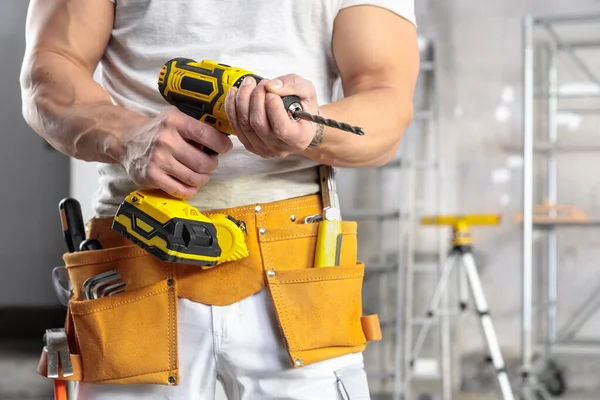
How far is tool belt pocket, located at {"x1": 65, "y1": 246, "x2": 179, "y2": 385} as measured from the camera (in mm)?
898

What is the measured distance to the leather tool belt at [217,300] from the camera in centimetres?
90

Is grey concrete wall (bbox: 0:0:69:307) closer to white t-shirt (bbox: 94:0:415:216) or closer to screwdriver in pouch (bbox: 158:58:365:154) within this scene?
white t-shirt (bbox: 94:0:415:216)

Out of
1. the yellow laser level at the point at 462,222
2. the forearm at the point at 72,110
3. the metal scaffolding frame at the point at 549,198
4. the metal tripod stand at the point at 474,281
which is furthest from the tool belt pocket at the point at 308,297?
the metal scaffolding frame at the point at 549,198

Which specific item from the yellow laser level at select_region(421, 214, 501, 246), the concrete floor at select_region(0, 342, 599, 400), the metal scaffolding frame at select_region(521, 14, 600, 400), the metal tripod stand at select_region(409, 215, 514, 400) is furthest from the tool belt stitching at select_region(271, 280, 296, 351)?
the concrete floor at select_region(0, 342, 599, 400)

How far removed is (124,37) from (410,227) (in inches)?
139

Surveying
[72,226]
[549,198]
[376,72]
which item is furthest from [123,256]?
[549,198]

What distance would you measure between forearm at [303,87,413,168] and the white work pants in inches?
7.5

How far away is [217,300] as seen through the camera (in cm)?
90

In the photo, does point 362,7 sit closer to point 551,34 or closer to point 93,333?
point 93,333

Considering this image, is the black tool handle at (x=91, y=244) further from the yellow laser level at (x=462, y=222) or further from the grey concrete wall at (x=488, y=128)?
the grey concrete wall at (x=488, y=128)

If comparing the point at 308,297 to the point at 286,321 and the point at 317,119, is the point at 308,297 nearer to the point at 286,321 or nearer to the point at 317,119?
the point at 286,321

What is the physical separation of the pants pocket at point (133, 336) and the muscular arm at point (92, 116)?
0.16m

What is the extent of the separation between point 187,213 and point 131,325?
174 mm

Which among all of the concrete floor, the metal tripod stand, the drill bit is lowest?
the concrete floor
